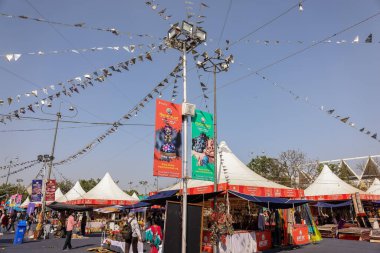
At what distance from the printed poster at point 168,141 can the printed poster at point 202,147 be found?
0.48 m

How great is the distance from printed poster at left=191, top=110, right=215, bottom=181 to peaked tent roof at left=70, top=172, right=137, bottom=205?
20.0 meters

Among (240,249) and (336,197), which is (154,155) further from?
(336,197)

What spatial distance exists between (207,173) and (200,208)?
1.09m

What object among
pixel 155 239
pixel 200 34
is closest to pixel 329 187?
pixel 155 239

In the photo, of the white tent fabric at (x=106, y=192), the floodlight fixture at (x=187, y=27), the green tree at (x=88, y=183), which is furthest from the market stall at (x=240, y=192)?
the green tree at (x=88, y=183)

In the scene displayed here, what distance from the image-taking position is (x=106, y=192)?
92.1ft

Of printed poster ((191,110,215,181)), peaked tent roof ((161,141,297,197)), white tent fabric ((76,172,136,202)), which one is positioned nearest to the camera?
printed poster ((191,110,215,181))

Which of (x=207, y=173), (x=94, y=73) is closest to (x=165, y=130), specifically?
(x=207, y=173)

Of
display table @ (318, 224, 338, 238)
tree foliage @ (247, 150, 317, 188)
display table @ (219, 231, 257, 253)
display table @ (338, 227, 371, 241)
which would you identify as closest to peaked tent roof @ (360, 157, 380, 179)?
tree foliage @ (247, 150, 317, 188)

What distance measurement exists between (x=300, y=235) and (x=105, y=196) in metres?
17.5

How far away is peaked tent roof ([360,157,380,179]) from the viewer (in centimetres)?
5640

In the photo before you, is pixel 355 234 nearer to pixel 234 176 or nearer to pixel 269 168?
pixel 234 176

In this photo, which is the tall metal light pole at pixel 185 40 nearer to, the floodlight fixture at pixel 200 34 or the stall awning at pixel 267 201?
the floodlight fixture at pixel 200 34

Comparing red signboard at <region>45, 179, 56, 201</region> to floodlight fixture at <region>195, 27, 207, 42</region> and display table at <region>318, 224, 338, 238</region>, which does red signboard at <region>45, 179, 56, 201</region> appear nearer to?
floodlight fixture at <region>195, 27, 207, 42</region>
